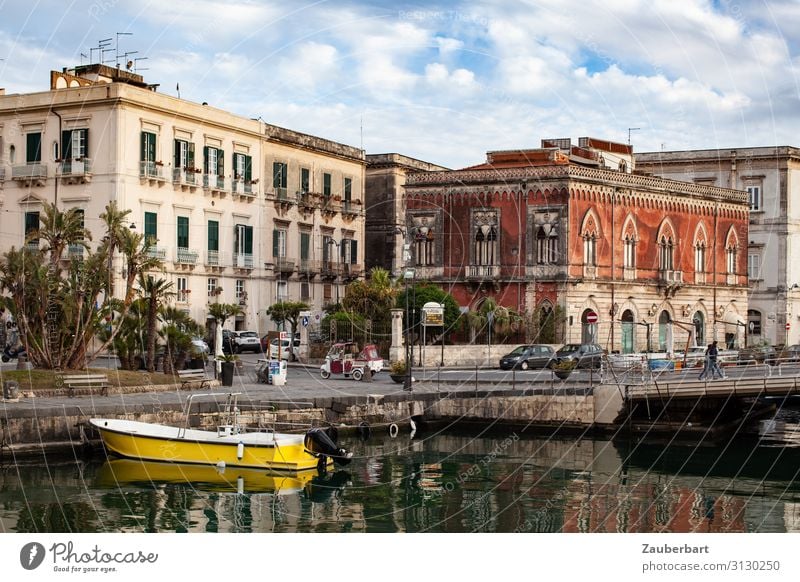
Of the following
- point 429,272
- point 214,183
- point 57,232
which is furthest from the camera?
point 429,272

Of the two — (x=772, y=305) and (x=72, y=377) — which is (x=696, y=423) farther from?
(x=772, y=305)

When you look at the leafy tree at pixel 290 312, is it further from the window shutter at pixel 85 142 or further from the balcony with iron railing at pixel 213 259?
the window shutter at pixel 85 142

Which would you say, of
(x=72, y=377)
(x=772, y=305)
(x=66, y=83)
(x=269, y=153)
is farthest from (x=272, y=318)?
(x=772, y=305)

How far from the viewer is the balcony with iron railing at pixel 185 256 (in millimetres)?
60438

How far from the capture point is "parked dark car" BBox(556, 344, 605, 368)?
53.0m

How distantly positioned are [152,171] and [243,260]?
869cm

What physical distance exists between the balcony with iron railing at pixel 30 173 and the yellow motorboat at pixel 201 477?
95.8ft

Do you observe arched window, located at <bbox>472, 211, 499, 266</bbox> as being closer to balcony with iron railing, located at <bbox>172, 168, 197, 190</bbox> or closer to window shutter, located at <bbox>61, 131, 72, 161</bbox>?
balcony with iron railing, located at <bbox>172, 168, 197, 190</bbox>

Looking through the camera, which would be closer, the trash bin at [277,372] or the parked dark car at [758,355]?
the trash bin at [277,372]

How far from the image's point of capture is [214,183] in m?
63.1

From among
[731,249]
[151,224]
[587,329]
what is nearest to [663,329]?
[587,329]

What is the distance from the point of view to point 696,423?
43.8 metres

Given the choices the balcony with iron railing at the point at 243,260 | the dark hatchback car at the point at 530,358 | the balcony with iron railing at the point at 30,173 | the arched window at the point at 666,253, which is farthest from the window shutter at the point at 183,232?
the arched window at the point at 666,253

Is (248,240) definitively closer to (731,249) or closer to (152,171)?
(152,171)
